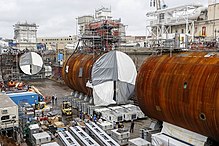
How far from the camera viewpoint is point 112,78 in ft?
82.4

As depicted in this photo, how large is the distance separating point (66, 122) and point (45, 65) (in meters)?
32.4

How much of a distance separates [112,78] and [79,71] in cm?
465

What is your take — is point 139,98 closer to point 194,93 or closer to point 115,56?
point 194,93

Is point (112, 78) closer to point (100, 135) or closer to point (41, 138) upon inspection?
point (100, 135)

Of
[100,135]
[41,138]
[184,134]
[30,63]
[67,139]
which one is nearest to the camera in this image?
[184,134]

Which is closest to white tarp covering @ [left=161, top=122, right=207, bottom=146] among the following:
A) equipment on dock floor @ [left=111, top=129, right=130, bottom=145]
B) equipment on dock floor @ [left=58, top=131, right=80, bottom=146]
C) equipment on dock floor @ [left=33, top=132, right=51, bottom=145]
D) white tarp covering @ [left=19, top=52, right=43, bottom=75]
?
equipment on dock floor @ [left=111, top=129, right=130, bottom=145]

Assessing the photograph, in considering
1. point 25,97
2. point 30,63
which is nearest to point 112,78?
point 25,97

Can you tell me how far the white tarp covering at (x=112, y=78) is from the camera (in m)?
24.4

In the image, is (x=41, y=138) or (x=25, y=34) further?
(x=25, y=34)

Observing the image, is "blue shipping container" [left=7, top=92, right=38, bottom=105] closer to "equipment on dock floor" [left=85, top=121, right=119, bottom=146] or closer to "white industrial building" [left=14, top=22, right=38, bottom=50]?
"equipment on dock floor" [left=85, top=121, right=119, bottom=146]

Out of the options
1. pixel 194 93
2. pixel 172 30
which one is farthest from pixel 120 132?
pixel 172 30

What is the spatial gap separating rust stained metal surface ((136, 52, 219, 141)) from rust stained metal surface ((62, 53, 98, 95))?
9443 mm

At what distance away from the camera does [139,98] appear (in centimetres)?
1841

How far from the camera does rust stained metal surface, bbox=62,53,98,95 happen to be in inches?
1050
